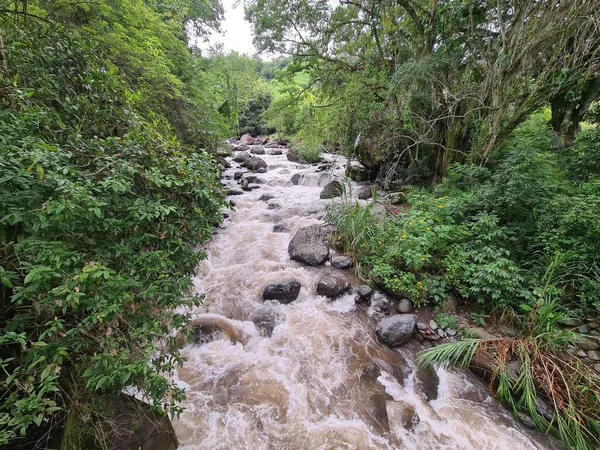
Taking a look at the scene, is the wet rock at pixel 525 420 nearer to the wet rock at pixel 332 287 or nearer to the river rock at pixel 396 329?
the river rock at pixel 396 329

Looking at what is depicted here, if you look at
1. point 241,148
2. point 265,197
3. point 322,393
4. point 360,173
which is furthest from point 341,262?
point 241,148

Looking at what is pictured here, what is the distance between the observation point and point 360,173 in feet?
31.3

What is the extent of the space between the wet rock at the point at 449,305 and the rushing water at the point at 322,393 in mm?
802

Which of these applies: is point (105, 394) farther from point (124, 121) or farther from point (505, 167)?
point (505, 167)

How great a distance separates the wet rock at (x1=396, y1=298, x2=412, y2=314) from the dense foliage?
3079 millimetres

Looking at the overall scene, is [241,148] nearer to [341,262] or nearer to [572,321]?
[341,262]

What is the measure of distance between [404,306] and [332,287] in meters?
1.15

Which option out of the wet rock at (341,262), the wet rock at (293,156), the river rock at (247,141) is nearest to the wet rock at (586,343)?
the wet rock at (341,262)

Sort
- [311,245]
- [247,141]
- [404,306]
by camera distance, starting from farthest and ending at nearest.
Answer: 1. [247,141]
2. [311,245]
3. [404,306]

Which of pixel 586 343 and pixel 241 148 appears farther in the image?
pixel 241 148

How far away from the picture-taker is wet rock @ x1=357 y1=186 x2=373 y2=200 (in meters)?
7.80

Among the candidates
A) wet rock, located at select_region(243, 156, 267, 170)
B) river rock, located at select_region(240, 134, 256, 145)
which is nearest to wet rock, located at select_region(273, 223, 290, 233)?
wet rock, located at select_region(243, 156, 267, 170)

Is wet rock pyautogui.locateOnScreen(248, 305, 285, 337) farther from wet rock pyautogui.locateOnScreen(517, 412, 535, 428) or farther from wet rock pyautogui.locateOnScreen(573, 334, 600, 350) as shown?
wet rock pyautogui.locateOnScreen(573, 334, 600, 350)

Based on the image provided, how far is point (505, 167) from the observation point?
3.82 m
